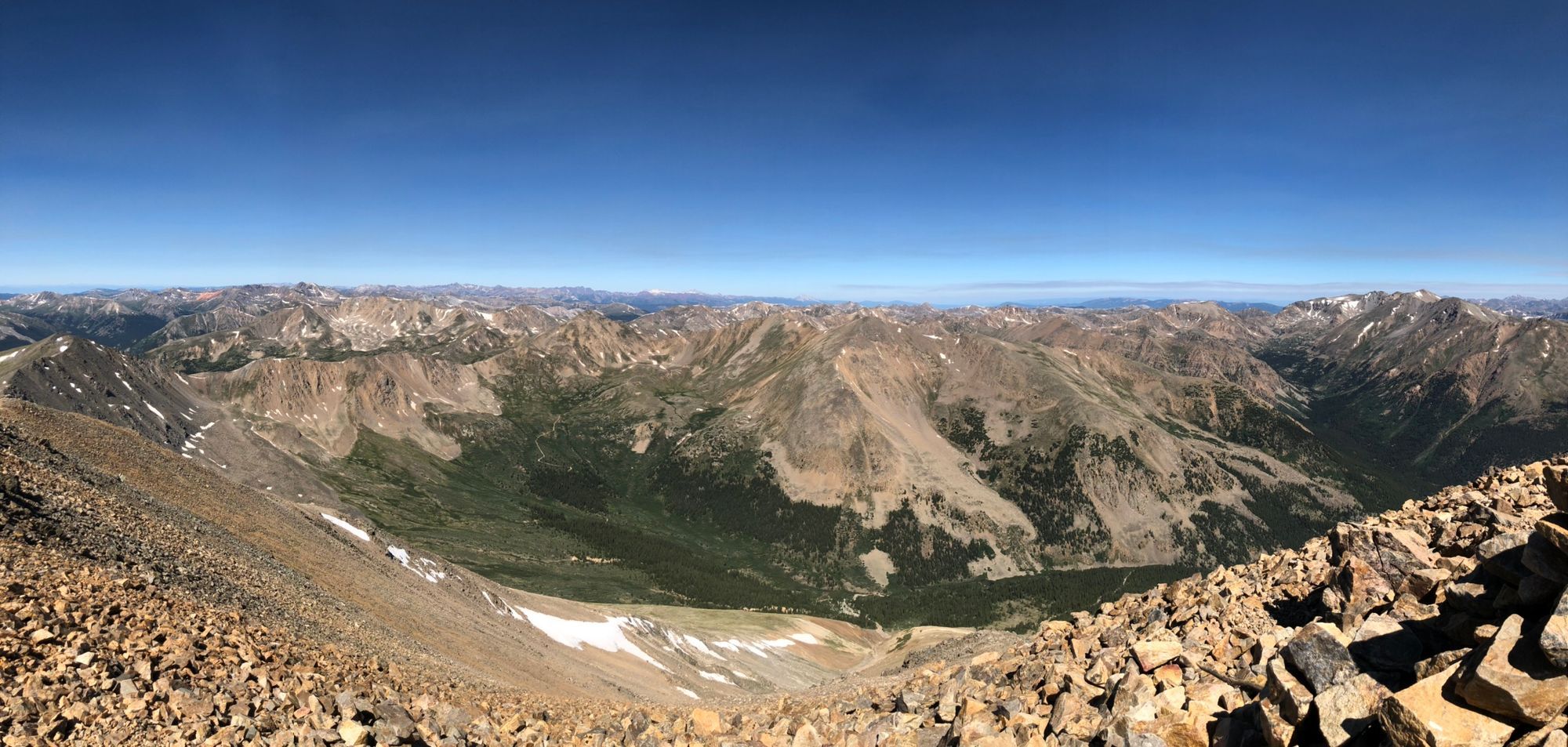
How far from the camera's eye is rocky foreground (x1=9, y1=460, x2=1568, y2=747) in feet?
42.4

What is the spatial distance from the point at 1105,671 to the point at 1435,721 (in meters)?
11.1

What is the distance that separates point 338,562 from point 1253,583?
66.2m

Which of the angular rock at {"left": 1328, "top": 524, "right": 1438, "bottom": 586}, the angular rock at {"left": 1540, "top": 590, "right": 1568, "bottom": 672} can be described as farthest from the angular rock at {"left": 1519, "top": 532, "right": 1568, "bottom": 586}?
the angular rock at {"left": 1328, "top": 524, "right": 1438, "bottom": 586}

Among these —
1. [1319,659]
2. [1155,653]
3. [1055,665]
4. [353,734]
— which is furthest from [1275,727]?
[353,734]

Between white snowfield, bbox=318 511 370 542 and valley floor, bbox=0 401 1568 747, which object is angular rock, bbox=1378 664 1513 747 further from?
white snowfield, bbox=318 511 370 542

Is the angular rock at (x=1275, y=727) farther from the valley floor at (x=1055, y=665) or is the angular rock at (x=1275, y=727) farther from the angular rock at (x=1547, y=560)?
the angular rock at (x=1547, y=560)

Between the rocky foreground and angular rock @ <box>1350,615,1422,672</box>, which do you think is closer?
the rocky foreground

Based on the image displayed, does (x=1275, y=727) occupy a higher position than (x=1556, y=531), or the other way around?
(x=1556, y=531)

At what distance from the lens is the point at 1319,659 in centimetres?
1555

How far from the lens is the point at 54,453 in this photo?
1784 inches

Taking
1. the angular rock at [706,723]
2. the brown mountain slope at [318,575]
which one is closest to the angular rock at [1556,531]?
the angular rock at [706,723]

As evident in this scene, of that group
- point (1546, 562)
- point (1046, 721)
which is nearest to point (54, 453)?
point (1046, 721)

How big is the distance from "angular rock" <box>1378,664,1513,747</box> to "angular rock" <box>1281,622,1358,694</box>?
3.00 m

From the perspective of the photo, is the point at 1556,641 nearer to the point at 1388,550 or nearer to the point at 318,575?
the point at 1388,550
